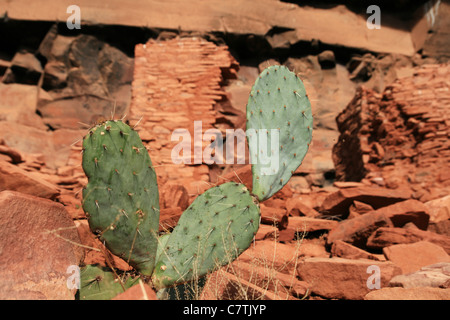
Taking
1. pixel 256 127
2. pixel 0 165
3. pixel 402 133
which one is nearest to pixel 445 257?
pixel 256 127

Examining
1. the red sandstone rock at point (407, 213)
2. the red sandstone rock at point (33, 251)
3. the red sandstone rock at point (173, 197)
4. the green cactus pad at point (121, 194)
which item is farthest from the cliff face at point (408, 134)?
the red sandstone rock at point (33, 251)

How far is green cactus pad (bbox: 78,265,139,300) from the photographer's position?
5.28 feet

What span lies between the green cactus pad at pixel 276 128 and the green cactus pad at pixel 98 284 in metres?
0.92

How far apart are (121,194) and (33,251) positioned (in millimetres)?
471

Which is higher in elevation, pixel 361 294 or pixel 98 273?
pixel 98 273

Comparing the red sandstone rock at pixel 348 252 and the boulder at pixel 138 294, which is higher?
the red sandstone rock at pixel 348 252

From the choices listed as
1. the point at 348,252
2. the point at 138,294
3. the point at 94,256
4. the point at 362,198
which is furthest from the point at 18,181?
the point at 362,198

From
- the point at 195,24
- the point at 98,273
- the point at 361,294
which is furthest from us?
the point at 195,24

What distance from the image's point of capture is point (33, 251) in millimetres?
1674

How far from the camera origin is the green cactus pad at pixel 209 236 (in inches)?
69.5

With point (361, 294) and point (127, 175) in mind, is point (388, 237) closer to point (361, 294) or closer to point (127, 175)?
point (361, 294)

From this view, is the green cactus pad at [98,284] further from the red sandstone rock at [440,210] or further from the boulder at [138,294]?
the red sandstone rock at [440,210]

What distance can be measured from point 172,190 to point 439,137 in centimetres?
438
